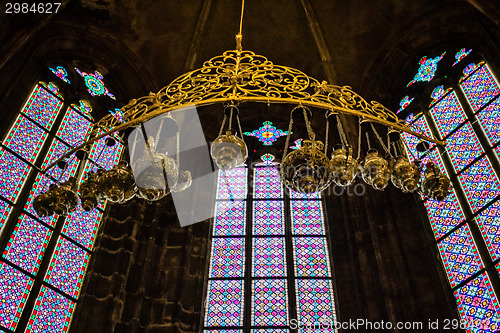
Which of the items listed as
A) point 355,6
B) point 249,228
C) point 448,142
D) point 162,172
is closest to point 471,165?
point 448,142

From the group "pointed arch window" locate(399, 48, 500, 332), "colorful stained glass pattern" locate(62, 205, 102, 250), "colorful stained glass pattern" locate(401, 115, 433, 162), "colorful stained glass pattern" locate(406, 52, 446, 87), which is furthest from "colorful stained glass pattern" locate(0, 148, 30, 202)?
"colorful stained glass pattern" locate(406, 52, 446, 87)

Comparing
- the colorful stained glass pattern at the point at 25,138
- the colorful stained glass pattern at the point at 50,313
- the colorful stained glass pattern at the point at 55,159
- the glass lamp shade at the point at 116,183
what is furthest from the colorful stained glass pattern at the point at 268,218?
the glass lamp shade at the point at 116,183

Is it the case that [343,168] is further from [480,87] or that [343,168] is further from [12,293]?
[480,87]

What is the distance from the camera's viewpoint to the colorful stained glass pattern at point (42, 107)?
9.80 meters

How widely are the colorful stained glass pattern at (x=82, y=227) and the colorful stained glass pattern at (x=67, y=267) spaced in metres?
0.14

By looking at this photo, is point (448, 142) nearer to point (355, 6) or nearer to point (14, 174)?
point (355, 6)

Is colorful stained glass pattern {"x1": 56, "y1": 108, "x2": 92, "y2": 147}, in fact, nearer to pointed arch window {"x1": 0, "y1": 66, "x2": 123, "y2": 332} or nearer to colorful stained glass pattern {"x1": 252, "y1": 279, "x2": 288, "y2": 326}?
pointed arch window {"x1": 0, "y1": 66, "x2": 123, "y2": 332}

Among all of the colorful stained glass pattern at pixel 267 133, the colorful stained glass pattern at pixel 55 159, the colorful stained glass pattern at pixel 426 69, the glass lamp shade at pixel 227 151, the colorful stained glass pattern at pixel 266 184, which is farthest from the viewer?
the colorful stained glass pattern at pixel 267 133

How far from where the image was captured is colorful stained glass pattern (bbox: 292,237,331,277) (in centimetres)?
931

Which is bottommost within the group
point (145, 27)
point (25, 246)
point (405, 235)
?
point (25, 246)

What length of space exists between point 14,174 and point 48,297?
1835 millimetres

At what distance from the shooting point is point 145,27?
1194 centimetres

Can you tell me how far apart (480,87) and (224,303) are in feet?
16.4

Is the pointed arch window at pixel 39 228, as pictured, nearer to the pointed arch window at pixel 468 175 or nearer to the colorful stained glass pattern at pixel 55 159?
the colorful stained glass pattern at pixel 55 159
